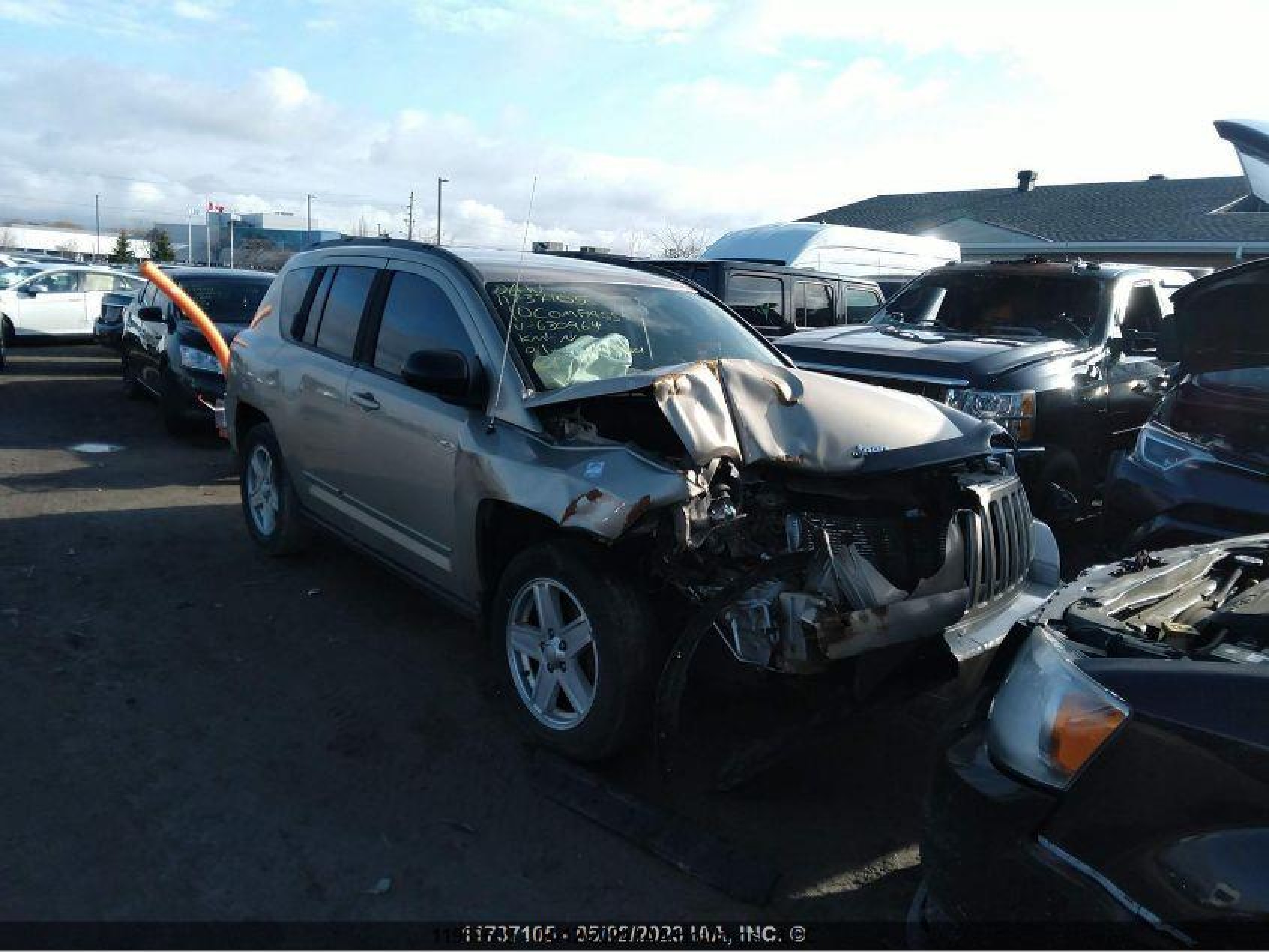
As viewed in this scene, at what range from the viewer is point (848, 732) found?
4.03 meters

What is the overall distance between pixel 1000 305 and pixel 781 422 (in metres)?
4.90

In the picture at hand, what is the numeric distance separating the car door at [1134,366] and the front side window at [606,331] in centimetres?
339

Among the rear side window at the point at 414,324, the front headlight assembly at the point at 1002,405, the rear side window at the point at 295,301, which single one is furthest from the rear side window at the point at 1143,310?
the rear side window at the point at 295,301

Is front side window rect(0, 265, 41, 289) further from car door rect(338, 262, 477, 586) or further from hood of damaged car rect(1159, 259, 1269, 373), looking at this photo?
hood of damaged car rect(1159, 259, 1269, 373)

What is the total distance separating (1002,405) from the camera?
242 inches

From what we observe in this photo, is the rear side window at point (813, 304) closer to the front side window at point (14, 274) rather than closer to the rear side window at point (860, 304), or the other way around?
the rear side window at point (860, 304)

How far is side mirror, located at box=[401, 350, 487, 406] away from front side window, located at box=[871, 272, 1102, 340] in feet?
15.1

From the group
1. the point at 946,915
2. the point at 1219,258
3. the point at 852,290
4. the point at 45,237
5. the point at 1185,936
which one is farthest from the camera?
the point at 45,237

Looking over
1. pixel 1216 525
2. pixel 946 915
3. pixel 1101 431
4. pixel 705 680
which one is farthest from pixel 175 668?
pixel 1101 431

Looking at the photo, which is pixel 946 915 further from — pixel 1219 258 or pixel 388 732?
pixel 1219 258

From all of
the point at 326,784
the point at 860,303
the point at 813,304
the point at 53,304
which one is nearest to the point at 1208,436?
the point at 326,784

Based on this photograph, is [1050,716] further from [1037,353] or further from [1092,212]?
[1092,212]

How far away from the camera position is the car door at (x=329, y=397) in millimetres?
4918

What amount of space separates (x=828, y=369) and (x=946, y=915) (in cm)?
487
